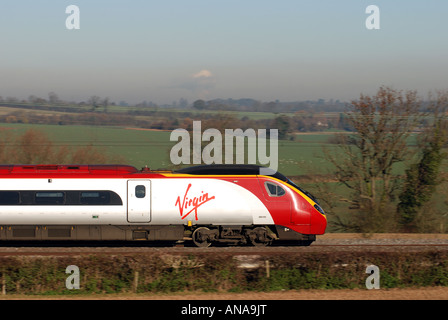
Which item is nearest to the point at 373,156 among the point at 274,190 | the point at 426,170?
the point at 426,170

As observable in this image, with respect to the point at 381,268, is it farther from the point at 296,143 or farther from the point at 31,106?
the point at 31,106

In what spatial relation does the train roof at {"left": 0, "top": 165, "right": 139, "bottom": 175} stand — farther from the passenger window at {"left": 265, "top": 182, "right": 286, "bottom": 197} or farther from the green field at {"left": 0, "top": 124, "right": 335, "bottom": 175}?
the green field at {"left": 0, "top": 124, "right": 335, "bottom": 175}

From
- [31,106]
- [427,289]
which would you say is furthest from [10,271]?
[31,106]

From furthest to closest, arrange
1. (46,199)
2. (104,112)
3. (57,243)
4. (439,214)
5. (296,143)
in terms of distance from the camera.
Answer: (104,112) → (296,143) → (439,214) → (57,243) → (46,199)

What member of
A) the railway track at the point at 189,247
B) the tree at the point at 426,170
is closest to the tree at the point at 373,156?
the tree at the point at 426,170

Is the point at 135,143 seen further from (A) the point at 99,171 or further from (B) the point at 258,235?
(B) the point at 258,235

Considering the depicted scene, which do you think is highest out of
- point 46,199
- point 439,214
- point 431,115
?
point 431,115

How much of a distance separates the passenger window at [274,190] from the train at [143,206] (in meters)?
0.03

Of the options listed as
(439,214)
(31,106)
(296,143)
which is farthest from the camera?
(31,106)

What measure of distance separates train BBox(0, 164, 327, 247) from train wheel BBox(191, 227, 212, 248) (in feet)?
0.11

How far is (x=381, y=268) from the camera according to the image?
13.8 m

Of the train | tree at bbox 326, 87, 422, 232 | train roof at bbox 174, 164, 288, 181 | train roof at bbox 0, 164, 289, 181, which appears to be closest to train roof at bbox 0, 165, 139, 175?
train roof at bbox 0, 164, 289, 181

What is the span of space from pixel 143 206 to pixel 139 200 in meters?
0.23
